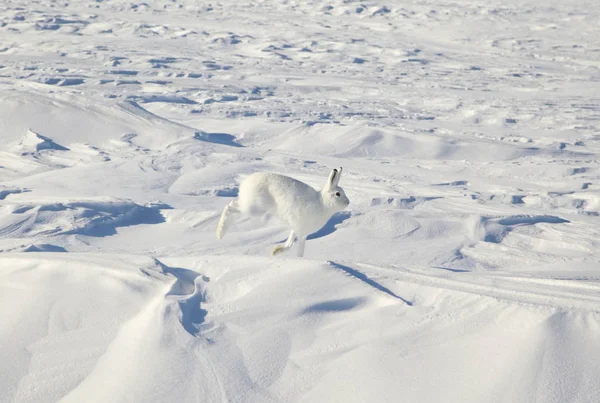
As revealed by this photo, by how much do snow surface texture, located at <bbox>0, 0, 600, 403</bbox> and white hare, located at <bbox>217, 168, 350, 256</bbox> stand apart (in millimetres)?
286

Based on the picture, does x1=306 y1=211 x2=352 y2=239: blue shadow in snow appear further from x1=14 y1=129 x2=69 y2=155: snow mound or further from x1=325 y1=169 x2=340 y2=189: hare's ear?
x1=14 y1=129 x2=69 y2=155: snow mound

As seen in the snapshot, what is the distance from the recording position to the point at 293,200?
4.21 m

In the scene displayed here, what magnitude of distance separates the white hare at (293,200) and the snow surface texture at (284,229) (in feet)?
0.94

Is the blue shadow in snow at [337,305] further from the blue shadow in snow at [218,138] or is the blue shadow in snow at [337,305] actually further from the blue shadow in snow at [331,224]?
the blue shadow in snow at [218,138]

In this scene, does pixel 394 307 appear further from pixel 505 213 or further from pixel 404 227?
pixel 505 213

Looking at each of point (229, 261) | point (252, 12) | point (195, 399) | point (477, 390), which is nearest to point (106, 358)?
point (195, 399)

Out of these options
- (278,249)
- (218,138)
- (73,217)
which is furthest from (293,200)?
(218,138)

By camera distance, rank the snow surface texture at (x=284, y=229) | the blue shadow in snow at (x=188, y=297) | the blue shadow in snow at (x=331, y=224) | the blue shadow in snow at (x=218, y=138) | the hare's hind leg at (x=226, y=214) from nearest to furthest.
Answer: the snow surface texture at (x=284, y=229)
the blue shadow in snow at (x=188, y=297)
the hare's hind leg at (x=226, y=214)
the blue shadow in snow at (x=331, y=224)
the blue shadow in snow at (x=218, y=138)

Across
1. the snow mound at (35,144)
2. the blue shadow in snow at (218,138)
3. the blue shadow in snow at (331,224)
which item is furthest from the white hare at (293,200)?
the blue shadow in snow at (218,138)

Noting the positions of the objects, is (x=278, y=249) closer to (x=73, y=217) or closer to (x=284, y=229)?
(x=284, y=229)

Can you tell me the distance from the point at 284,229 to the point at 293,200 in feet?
8.32

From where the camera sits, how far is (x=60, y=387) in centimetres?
314

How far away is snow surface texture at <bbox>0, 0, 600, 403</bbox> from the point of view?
10.8 ft

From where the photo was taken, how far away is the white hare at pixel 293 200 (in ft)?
13.8
